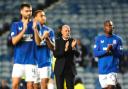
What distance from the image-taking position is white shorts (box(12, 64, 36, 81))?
8.47 meters

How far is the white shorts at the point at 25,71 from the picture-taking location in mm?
8469

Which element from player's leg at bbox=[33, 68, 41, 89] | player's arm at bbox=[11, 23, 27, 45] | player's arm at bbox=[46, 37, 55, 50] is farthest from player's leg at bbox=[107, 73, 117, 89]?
player's arm at bbox=[11, 23, 27, 45]

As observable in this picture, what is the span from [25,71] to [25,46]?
0.44m

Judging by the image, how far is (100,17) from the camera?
18.4 metres

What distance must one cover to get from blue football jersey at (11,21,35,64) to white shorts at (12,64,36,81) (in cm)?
7

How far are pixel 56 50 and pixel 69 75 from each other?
1.78 ft

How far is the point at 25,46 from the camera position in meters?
8.55

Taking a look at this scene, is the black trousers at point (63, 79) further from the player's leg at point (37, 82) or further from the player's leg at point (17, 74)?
the player's leg at point (17, 74)

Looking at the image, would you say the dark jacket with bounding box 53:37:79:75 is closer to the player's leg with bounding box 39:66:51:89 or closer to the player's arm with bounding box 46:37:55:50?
the player's arm with bounding box 46:37:55:50

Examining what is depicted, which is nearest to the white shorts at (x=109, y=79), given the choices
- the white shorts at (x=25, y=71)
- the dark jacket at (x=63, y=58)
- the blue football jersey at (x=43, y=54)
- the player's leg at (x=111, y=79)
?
the player's leg at (x=111, y=79)

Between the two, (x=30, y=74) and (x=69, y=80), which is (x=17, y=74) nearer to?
(x=30, y=74)

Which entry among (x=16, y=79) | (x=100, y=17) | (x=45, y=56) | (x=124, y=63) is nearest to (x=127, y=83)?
(x=124, y=63)

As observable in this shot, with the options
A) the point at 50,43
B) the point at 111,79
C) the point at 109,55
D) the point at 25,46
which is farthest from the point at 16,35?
the point at 111,79

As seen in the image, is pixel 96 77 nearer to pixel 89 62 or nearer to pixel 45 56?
pixel 89 62
